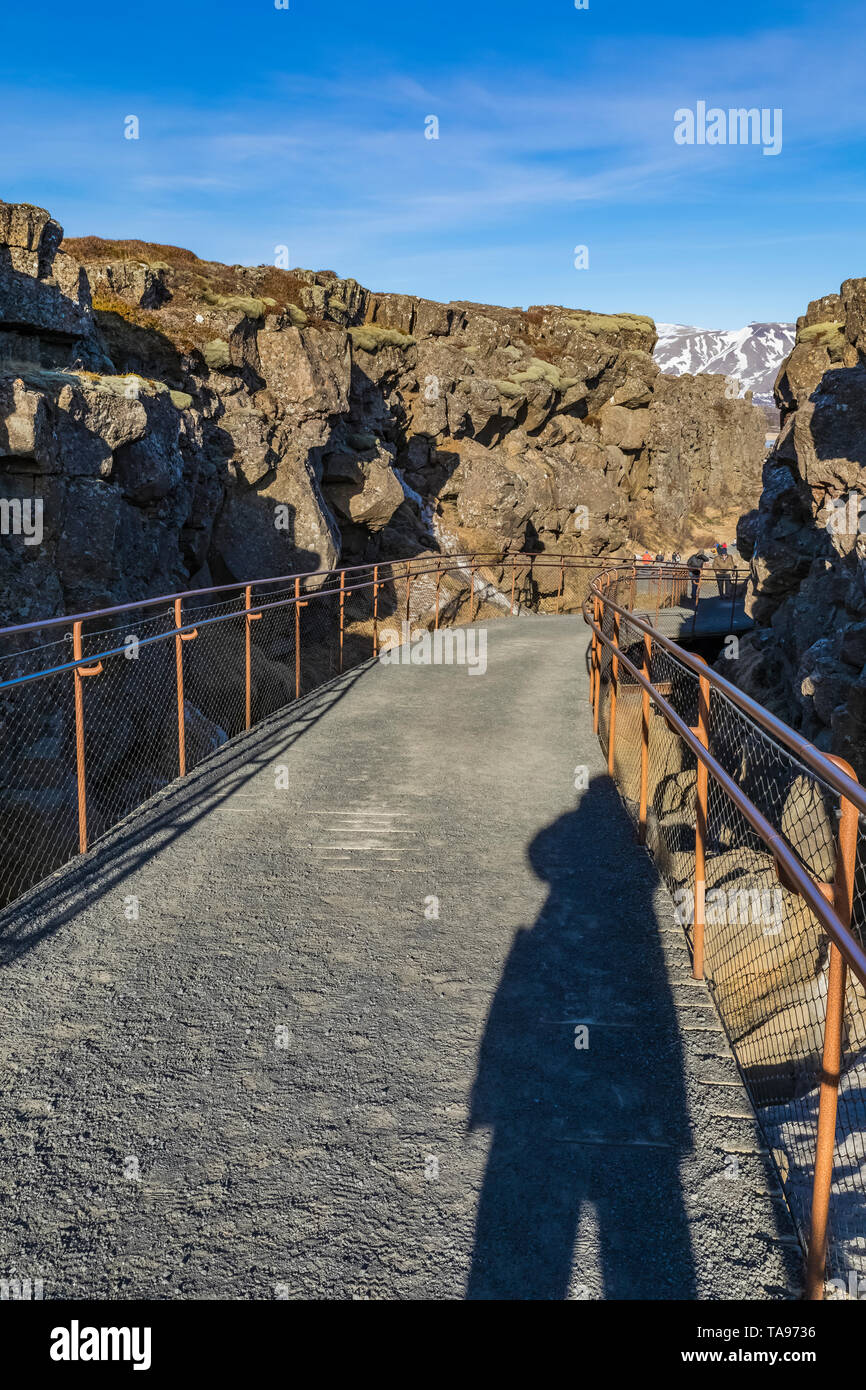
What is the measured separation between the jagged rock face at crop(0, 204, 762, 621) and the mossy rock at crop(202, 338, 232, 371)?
0.04 metres

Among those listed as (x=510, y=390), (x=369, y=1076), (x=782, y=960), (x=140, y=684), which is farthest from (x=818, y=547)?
(x=510, y=390)

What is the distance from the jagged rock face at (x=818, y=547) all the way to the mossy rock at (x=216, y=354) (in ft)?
41.6

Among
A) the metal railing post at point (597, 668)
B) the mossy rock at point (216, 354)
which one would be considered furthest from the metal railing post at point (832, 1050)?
the mossy rock at point (216, 354)

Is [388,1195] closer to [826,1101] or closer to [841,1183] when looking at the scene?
[826,1101]

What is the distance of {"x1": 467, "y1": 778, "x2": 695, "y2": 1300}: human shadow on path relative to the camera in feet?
8.68

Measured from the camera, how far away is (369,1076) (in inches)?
139

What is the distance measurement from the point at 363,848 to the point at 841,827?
12.9ft

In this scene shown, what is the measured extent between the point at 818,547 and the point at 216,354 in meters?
14.0

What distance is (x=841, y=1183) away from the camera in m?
3.47

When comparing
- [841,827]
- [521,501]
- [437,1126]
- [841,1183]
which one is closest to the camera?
[841,827]

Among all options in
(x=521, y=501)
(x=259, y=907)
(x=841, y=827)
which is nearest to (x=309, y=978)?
(x=259, y=907)

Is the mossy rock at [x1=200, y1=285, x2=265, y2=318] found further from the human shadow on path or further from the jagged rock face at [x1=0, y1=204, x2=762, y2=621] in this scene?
the human shadow on path

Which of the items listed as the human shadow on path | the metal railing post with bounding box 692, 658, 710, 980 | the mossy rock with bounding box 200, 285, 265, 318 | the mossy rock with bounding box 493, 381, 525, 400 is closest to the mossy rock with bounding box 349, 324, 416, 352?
the mossy rock with bounding box 493, 381, 525, 400

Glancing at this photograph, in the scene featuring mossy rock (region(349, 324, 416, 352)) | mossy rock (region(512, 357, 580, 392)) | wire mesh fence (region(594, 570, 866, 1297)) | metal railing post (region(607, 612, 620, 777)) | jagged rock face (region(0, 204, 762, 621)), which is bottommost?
wire mesh fence (region(594, 570, 866, 1297))
